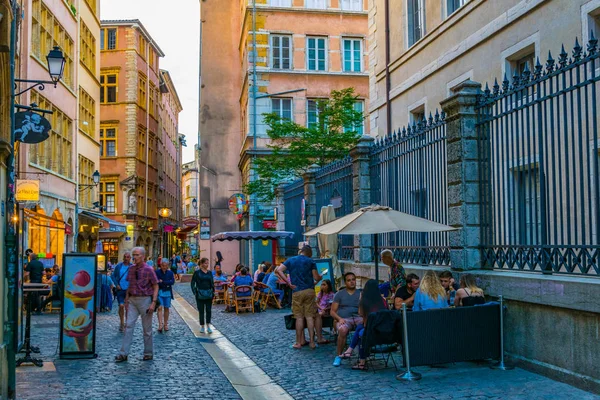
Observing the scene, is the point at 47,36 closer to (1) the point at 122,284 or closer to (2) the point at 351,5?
(2) the point at 351,5

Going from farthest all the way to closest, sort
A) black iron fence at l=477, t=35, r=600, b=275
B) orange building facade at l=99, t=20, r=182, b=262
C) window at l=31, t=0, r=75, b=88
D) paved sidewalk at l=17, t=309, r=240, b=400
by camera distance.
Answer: orange building facade at l=99, t=20, r=182, b=262 < window at l=31, t=0, r=75, b=88 < paved sidewalk at l=17, t=309, r=240, b=400 < black iron fence at l=477, t=35, r=600, b=275

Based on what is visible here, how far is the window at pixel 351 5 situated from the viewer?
40.8 meters

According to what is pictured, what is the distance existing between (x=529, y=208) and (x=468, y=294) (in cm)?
132

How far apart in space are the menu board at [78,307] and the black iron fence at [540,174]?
6.10 m

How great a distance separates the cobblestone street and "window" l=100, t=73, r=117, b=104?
4529 centimetres

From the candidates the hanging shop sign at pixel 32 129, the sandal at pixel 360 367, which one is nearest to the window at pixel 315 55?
the hanging shop sign at pixel 32 129

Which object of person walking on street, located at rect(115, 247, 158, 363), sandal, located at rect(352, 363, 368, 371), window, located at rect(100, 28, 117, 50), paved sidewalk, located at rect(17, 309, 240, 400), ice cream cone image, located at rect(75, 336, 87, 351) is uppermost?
window, located at rect(100, 28, 117, 50)

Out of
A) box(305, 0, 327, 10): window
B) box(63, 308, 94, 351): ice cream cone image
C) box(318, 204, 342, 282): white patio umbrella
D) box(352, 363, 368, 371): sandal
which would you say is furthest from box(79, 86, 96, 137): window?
box(352, 363, 368, 371): sandal

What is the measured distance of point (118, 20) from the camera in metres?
57.0

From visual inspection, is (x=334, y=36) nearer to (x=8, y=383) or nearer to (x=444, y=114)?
(x=444, y=114)

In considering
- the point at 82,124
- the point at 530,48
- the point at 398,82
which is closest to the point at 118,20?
the point at 82,124

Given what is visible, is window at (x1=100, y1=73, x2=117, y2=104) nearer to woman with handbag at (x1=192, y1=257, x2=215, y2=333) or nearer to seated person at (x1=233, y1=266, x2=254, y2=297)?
seated person at (x1=233, y1=266, x2=254, y2=297)

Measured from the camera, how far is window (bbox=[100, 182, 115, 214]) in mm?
54656

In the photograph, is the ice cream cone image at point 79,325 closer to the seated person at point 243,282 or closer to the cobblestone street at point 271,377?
the cobblestone street at point 271,377
